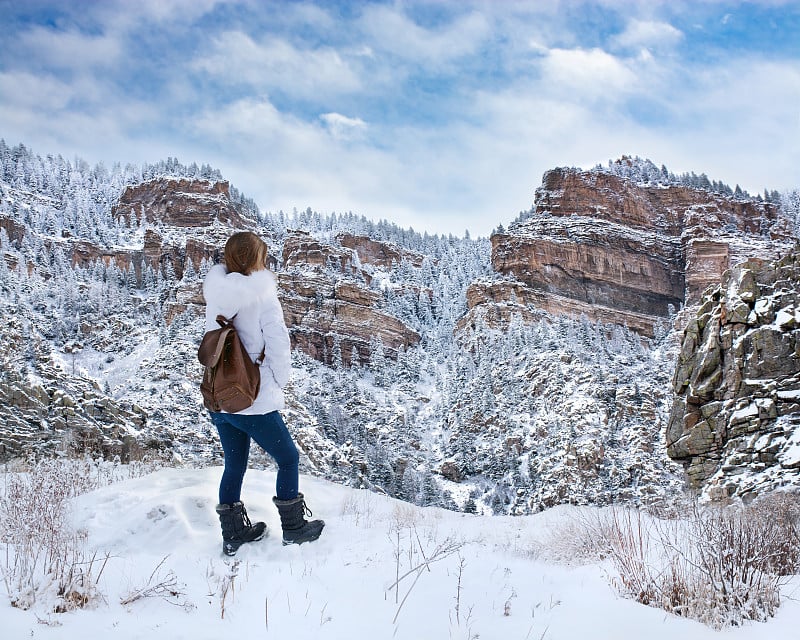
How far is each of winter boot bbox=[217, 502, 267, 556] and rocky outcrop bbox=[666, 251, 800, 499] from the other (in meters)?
8.38

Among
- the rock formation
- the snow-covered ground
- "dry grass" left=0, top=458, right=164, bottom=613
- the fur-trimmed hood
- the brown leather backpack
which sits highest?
the rock formation

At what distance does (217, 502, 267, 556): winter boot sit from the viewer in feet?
11.3

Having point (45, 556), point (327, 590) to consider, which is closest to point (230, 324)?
point (45, 556)

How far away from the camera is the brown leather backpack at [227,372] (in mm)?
3227

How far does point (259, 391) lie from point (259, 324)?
0.41m

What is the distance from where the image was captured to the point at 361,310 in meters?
90.2

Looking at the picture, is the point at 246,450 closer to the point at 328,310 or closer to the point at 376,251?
the point at 328,310

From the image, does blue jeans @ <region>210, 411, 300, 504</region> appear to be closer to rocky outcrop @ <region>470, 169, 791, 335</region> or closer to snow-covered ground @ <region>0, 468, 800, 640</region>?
snow-covered ground @ <region>0, 468, 800, 640</region>

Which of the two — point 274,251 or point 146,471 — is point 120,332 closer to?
point 274,251

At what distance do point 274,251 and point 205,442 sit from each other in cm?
6666

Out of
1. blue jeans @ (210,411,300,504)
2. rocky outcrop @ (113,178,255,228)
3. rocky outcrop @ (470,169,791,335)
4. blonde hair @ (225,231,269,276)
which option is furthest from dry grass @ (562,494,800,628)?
rocky outcrop @ (113,178,255,228)

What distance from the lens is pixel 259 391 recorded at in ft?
11.0

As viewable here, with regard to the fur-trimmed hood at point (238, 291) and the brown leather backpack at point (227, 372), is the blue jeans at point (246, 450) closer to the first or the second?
the brown leather backpack at point (227, 372)

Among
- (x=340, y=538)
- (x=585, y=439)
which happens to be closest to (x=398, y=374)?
(x=585, y=439)
